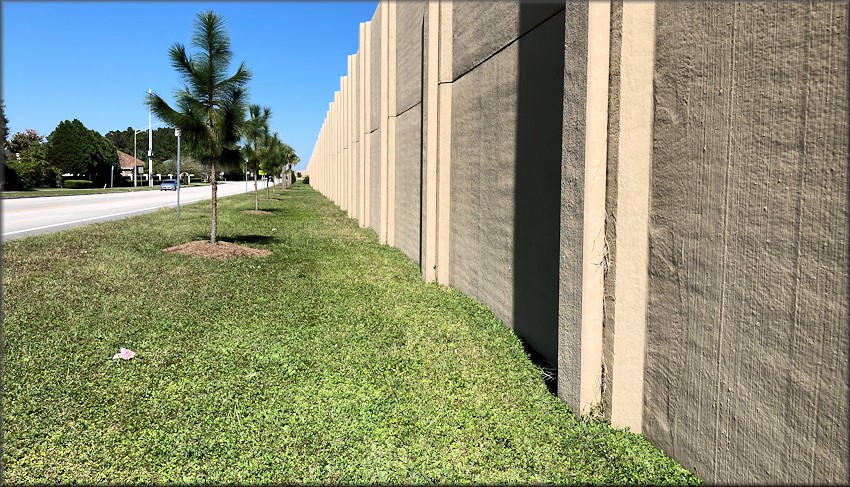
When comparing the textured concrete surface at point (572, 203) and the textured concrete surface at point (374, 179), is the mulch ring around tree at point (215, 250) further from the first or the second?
the textured concrete surface at point (572, 203)

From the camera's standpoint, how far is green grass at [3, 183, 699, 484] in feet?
11.5

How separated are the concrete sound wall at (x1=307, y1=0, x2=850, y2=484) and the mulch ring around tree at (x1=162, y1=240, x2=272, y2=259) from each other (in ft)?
25.5

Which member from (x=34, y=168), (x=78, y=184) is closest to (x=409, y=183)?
(x=34, y=168)

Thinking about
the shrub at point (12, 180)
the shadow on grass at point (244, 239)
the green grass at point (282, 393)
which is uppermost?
the shrub at point (12, 180)

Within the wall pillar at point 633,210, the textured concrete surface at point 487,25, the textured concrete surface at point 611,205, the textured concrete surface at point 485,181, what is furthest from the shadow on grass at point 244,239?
the wall pillar at point 633,210

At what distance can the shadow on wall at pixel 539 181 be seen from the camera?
5195mm

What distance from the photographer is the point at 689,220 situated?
3408 millimetres

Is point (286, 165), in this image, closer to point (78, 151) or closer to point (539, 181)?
point (78, 151)

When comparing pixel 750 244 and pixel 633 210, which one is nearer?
pixel 750 244

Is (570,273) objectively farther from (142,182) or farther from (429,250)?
(142,182)

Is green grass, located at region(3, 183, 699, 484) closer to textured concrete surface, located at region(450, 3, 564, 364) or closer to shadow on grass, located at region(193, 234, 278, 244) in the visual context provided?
textured concrete surface, located at region(450, 3, 564, 364)

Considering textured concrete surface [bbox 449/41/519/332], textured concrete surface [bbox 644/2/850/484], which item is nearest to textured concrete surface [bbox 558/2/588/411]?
textured concrete surface [bbox 644/2/850/484]

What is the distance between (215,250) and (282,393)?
899cm

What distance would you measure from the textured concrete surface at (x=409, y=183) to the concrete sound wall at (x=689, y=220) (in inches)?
211
